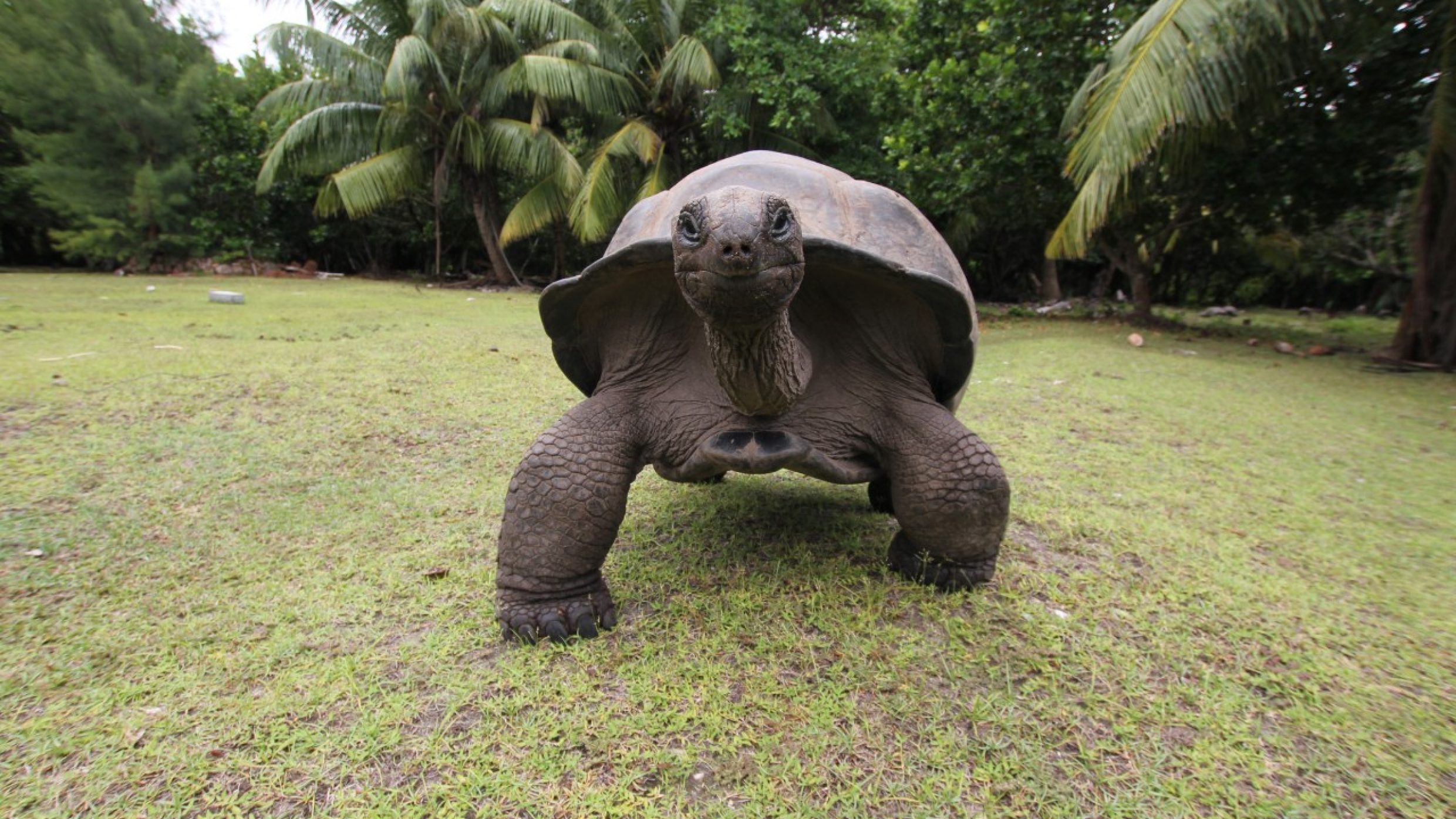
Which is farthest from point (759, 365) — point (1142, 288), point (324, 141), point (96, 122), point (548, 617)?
point (96, 122)

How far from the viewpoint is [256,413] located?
3158 millimetres

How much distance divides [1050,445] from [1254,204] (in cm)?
595

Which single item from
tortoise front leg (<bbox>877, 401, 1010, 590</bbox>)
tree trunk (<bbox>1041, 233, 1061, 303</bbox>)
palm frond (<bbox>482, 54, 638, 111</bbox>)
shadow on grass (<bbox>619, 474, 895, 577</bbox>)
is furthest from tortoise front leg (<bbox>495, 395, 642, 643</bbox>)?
tree trunk (<bbox>1041, 233, 1061, 303</bbox>)

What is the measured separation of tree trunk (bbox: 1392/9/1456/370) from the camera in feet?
16.9

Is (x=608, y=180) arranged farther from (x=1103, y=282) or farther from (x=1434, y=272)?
(x=1103, y=282)

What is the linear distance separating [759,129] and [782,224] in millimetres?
10160

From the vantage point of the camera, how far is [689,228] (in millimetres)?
1190

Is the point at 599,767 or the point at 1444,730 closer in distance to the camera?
the point at 599,767

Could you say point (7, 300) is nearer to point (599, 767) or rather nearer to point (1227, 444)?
point (599, 767)

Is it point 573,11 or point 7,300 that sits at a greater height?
point 573,11

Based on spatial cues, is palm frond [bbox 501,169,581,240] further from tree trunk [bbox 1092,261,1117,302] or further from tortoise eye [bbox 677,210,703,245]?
tortoise eye [bbox 677,210,703,245]

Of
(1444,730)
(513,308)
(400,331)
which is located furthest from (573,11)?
(1444,730)

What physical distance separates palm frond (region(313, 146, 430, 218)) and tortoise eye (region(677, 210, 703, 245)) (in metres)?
11.7

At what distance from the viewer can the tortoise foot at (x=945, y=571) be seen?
1.72m
